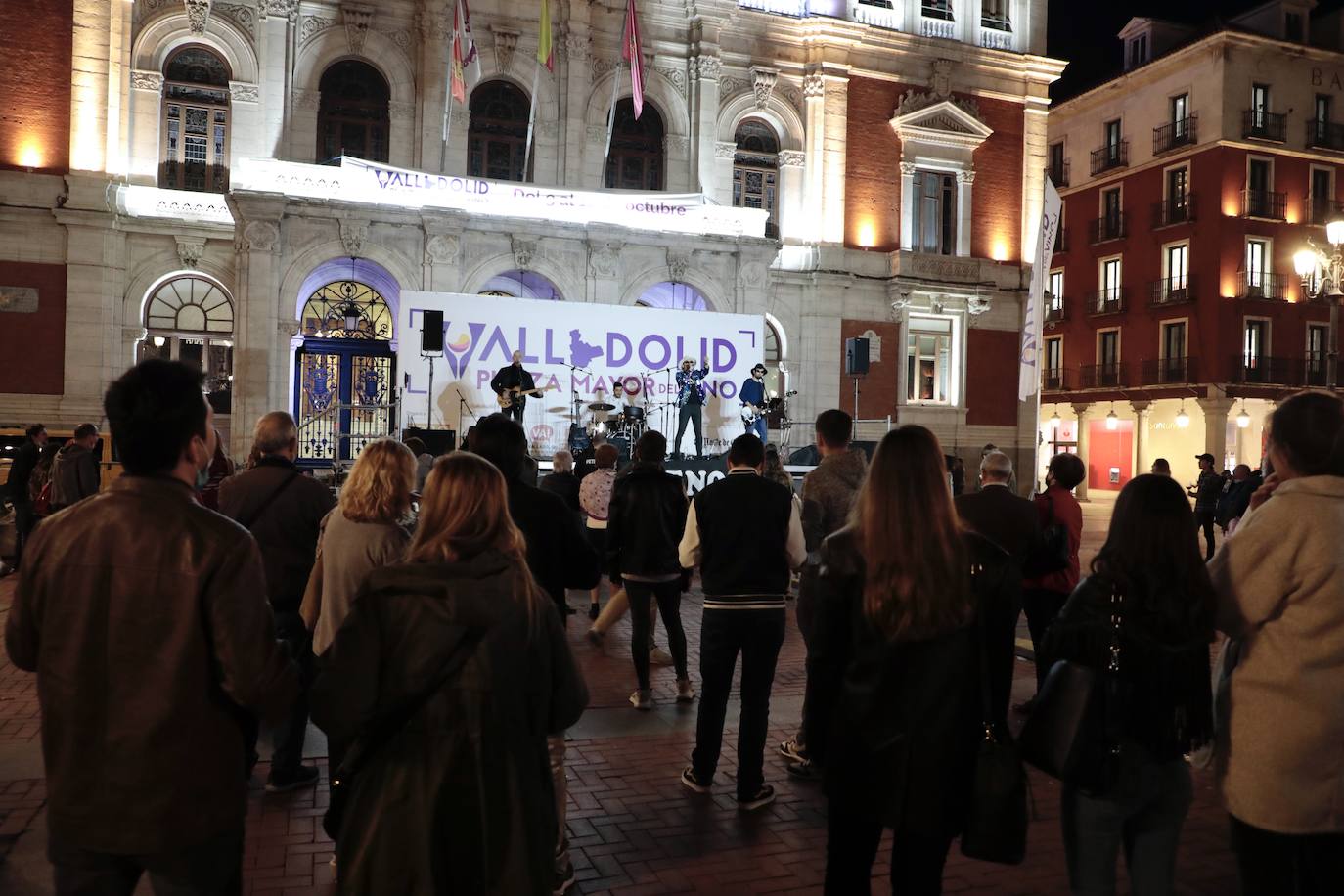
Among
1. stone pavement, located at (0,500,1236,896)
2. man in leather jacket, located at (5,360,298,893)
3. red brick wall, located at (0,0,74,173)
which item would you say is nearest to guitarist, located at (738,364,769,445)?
stone pavement, located at (0,500,1236,896)

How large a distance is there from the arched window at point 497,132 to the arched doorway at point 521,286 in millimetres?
2360

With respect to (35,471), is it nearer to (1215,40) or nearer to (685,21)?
(685,21)

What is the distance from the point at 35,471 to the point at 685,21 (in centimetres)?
1818

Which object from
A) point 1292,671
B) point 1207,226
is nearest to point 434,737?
point 1292,671

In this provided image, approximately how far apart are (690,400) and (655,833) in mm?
14202

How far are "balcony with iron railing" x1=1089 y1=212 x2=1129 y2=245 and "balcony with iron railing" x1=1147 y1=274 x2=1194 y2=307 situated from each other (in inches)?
109

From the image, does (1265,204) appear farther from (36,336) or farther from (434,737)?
(434,737)

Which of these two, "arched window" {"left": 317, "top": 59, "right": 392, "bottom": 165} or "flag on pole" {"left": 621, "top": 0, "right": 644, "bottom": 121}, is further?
"arched window" {"left": 317, "top": 59, "right": 392, "bottom": 165}

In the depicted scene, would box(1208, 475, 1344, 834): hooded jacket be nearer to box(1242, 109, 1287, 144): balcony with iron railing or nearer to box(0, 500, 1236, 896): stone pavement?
box(0, 500, 1236, 896): stone pavement

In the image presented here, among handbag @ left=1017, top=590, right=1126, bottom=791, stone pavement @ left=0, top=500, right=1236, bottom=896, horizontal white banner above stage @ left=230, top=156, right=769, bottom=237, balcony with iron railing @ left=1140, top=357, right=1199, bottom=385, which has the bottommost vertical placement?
stone pavement @ left=0, top=500, right=1236, bottom=896

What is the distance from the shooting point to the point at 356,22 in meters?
22.4

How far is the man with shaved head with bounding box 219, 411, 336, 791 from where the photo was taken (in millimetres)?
5305

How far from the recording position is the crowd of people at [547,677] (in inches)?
102

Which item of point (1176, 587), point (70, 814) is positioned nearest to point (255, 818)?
point (70, 814)
